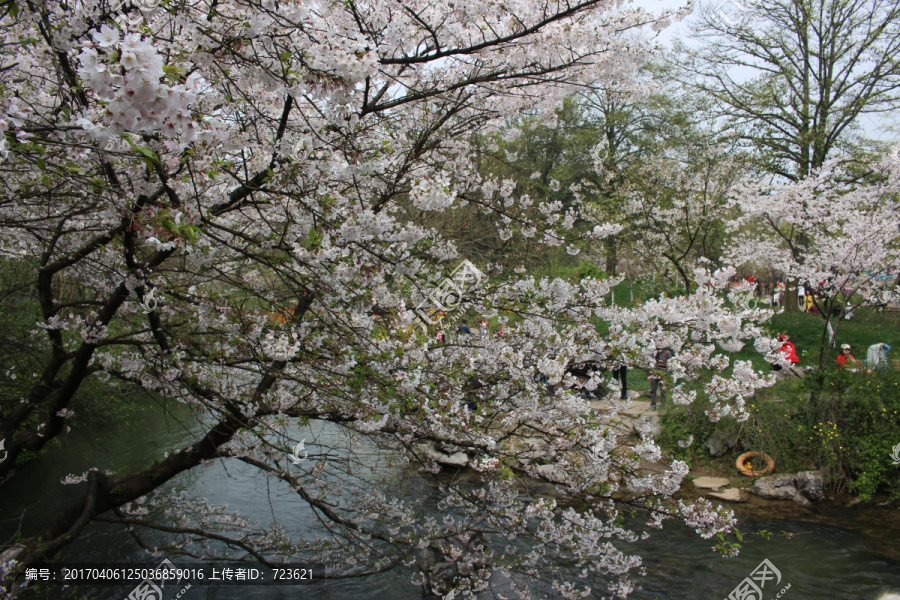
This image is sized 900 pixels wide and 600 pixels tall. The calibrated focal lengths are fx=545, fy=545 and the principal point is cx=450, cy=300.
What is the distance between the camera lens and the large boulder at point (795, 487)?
8.29 meters

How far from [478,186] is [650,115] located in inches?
763

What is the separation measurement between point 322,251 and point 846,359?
38.5 feet

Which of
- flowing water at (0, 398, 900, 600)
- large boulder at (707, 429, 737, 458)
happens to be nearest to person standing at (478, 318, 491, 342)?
flowing water at (0, 398, 900, 600)

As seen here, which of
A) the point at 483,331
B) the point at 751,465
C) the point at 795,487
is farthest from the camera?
the point at 751,465

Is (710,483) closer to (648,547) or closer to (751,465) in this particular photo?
(751,465)

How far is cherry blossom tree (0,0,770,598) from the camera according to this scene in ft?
8.87

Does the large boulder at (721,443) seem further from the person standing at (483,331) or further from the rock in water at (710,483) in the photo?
the person standing at (483,331)

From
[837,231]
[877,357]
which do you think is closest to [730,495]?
[877,357]

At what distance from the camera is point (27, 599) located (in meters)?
4.61

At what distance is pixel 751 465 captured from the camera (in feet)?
29.6

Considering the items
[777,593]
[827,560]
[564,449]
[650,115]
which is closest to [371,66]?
[564,449]

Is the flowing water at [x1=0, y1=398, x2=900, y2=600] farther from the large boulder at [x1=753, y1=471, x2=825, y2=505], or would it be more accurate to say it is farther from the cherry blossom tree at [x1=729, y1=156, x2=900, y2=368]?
the cherry blossom tree at [x1=729, y1=156, x2=900, y2=368]

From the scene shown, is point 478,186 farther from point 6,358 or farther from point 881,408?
point 881,408

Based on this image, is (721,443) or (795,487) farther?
(721,443)
